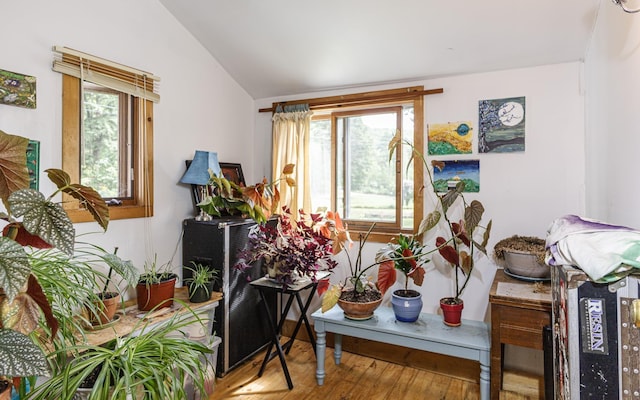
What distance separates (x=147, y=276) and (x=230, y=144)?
1.32 m

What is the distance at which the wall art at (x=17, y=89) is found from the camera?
173 cm

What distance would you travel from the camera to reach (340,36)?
7.81 ft

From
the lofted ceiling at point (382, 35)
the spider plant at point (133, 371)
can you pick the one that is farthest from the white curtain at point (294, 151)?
the spider plant at point (133, 371)

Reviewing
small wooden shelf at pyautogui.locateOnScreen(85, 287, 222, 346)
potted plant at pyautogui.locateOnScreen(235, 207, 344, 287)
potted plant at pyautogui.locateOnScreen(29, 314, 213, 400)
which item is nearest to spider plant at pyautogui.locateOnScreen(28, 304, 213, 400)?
potted plant at pyautogui.locateOnScreen(29, 314, 213, 400)

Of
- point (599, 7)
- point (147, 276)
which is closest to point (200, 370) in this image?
point (147, 276)

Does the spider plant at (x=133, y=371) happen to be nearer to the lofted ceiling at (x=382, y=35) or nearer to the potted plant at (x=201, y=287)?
the potted plant at (x=201, y=287)

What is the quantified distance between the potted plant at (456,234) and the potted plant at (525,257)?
0.14 m

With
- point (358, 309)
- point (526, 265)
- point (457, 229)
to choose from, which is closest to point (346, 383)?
point (358, 309)

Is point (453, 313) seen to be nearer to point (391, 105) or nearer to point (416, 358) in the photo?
point (416, 358)

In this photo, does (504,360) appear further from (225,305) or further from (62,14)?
(62,14)

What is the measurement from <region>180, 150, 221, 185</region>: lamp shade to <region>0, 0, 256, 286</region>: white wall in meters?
0.12

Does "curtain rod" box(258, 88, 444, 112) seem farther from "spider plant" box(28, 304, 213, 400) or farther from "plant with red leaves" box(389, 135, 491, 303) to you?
"spider plant" box(28, 304, 213, 400)

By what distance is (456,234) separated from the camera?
234 cm

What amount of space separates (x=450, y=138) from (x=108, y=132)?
2.19 metres
